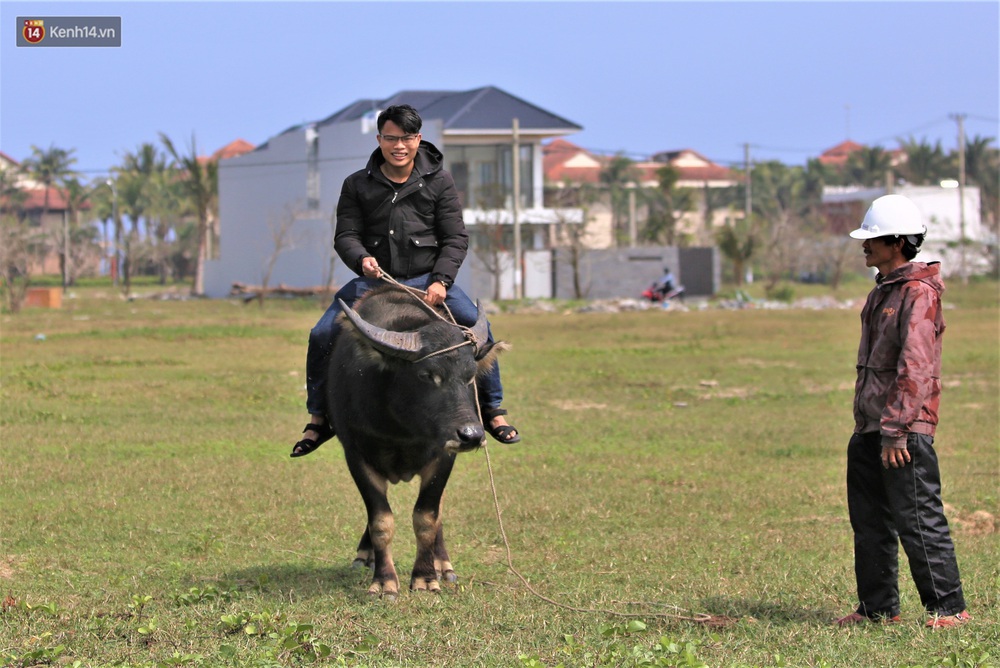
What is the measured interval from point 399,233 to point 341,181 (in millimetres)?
35852

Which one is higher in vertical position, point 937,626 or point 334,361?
point 334,361

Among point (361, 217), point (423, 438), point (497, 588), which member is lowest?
point (497, 588)

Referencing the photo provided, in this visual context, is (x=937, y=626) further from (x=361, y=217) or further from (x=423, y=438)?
(x=361, y=217)

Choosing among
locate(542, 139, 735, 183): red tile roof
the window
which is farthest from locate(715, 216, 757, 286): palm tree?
locate(542, 139, 735, 183): red tile roof

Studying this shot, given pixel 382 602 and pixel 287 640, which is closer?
pixel 287 640

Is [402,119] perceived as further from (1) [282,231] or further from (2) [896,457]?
(1) [282,231]

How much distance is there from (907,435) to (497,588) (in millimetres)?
2120

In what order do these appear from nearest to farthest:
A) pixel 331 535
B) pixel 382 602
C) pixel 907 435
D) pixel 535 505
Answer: pixel 907 435 → pixel 382 602 → pixel 331 535 → pixel 535 505

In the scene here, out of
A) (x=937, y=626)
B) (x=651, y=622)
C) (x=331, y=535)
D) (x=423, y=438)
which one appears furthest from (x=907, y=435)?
(x=331, y=535)

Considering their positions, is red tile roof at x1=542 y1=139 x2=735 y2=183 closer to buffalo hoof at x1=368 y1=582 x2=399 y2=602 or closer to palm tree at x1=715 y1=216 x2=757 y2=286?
palm tree at x1=715 y1=216 x2=757 y2=286

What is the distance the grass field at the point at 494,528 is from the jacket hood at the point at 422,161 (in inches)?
81.2

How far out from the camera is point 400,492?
8.94 meters

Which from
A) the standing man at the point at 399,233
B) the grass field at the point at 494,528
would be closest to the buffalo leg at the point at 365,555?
the grass field at the point at 494,528

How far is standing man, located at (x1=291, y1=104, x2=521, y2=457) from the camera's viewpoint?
630cm
